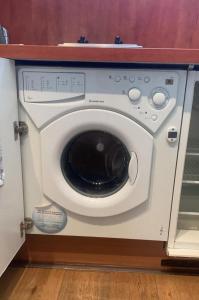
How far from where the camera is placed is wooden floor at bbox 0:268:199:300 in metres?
0.94

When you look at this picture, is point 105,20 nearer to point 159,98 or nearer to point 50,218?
point 159,98

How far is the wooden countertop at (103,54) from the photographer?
30.9 inches

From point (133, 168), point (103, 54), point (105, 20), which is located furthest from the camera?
point (105, 20)

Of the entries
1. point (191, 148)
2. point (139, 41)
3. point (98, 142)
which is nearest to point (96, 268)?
point (98, 142)

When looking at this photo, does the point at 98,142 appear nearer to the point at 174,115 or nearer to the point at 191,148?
the point at 174,115

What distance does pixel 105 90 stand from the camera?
854mm

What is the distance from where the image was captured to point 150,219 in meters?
0.97

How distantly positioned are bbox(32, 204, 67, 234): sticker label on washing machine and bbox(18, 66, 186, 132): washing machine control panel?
359 millimetres

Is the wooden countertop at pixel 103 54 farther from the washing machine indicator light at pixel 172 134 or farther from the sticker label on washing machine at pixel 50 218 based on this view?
the sticker label on washing machine at pixel 50 218

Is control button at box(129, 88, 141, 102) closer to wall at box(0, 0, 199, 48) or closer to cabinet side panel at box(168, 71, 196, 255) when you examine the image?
cabinet side panel at box(168, 71, 196, 255)

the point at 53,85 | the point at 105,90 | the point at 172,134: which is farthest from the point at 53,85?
the point at 172,134

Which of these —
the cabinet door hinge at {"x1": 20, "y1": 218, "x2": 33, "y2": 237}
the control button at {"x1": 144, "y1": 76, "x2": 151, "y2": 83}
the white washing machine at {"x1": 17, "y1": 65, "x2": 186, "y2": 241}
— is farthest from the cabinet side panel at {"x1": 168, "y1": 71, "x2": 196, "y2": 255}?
the cabinet door hinge at {"x1": 20, "y1": 218, "x2": 33, "y2": 237}

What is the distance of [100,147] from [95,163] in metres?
0.08

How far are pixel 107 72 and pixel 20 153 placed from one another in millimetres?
423
